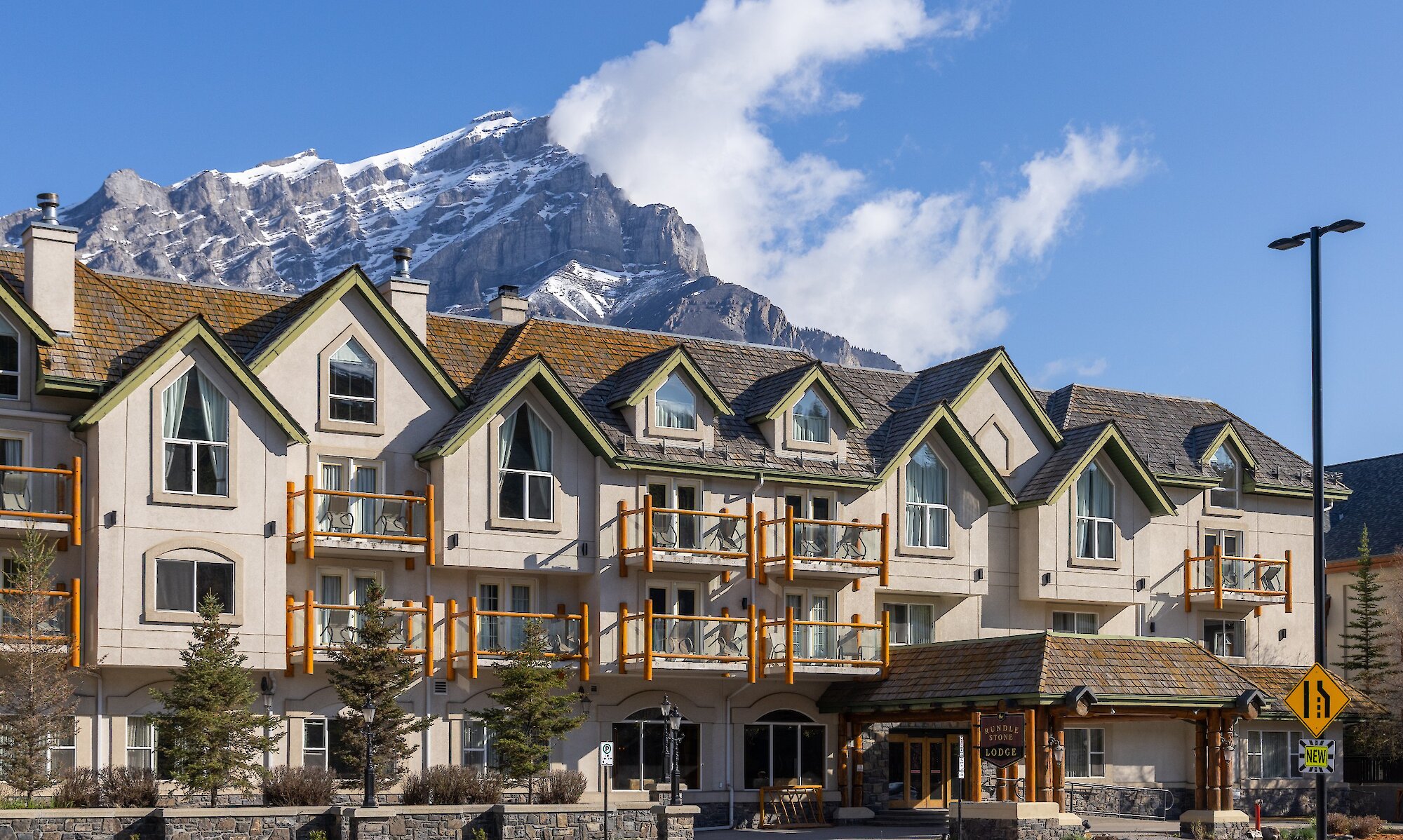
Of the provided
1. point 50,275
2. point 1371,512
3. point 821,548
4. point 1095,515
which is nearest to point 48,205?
point 50,275

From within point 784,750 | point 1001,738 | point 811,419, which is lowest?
point 784,750

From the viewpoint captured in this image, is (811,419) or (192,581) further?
(811,419)

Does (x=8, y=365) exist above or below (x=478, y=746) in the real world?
above

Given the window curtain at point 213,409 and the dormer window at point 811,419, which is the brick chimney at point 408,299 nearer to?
the window curtain at point 213,409

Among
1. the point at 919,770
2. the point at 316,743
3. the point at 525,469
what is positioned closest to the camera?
the point at 316,743

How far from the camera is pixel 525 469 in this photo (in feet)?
137

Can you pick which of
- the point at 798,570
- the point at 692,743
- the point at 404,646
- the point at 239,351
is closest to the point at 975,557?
the point at 798,570

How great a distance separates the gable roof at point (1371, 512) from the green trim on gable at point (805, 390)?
2731 cm

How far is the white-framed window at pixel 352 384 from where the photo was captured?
40.7 metres

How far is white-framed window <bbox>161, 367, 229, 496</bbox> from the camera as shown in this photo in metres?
37.6

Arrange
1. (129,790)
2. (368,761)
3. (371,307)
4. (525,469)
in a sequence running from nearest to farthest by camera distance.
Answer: (129,790) < (368,761) < (371,307) < (525,469)

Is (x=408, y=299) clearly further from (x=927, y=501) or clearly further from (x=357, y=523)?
A: (x=927, y=501)

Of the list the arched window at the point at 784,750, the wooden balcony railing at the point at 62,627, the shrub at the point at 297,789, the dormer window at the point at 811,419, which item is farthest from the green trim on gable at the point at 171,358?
the arched window at the point at 784,750

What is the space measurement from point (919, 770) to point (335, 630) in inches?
668
